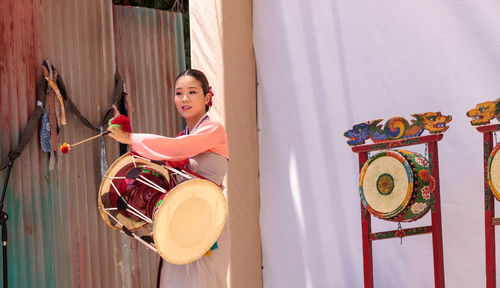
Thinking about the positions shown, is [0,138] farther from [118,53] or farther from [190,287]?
[190,287]

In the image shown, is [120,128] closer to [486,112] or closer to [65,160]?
[486,112]

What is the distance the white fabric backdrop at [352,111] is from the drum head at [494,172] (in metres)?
0.59

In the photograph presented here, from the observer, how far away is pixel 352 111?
4.08 metres

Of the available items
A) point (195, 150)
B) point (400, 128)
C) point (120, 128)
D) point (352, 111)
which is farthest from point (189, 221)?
point (352, 111)

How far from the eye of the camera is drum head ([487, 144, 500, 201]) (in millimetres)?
2883

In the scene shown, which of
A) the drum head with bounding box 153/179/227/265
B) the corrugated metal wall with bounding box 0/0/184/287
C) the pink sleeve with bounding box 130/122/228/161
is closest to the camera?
the drum head with bounding box 153/179/227/265

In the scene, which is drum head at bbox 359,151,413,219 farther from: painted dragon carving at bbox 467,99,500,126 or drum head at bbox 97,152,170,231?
drum head at bbox 97,152,170,231

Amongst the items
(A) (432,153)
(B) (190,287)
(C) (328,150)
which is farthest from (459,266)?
(B) (190,287)

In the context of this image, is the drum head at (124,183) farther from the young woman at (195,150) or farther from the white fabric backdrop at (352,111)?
the white fabric backdrop at (352,111)

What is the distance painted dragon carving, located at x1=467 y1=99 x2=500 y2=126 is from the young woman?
1101 mm

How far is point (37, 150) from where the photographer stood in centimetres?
457

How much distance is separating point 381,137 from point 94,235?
240 cm

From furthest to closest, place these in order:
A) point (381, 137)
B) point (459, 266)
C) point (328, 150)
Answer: point (328, 150) < point (459, 266) < point (381, 137)

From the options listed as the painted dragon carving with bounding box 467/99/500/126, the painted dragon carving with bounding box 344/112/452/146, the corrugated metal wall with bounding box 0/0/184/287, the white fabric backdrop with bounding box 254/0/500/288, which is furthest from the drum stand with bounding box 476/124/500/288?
the corrugated metal wall with bounding box 0/0/184/287
